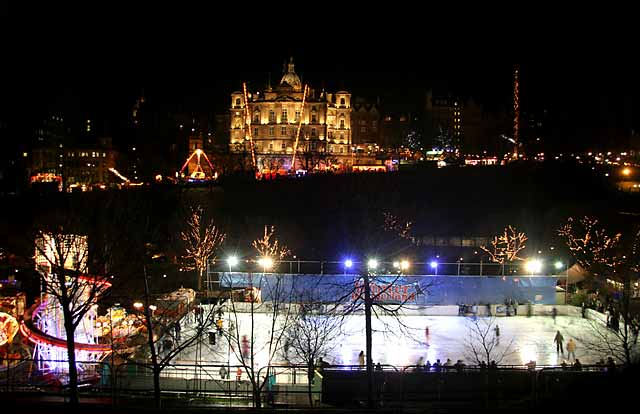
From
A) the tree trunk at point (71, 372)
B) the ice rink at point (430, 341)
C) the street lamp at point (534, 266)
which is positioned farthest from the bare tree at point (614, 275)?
the tree trunk at point (71, 372)

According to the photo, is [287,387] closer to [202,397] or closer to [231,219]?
[202,397]

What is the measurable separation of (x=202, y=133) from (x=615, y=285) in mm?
65574

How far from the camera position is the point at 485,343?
46.2 feet

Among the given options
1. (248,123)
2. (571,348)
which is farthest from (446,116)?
(571,348)

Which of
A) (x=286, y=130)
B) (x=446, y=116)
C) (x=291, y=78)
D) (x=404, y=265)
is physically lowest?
(x=404, y=265)

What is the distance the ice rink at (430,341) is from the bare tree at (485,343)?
0.05m

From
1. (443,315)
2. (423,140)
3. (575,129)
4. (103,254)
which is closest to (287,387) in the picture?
(103,254)

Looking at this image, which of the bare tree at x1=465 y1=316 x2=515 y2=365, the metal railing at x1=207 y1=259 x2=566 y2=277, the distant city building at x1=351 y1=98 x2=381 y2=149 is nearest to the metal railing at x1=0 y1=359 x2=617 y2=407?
the bare tree at x1=465 y1=316 x2=515 y2=365

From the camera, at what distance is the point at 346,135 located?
59844 mm

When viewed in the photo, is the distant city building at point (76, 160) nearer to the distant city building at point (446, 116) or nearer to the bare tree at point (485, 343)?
the distant city building at point (446, 116)

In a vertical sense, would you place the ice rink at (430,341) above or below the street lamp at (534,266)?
below

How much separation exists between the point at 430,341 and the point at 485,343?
1177 mm

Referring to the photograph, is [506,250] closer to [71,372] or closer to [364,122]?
[71,372]

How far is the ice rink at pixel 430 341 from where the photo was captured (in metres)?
12.9
